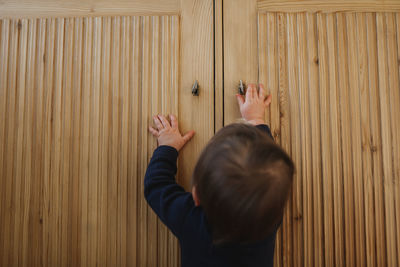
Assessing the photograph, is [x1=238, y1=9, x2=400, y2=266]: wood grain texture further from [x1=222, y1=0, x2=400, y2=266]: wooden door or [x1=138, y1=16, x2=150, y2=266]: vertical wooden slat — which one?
[x1=138, y1=16, x2=150, y2=266]: vertical wooden slat

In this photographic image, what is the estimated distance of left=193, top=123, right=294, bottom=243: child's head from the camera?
343 millimetres

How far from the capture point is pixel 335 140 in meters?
0.52

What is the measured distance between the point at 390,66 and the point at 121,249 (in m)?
0.78

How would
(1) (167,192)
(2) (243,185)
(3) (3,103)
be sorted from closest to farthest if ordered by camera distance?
(2) (243,185)
(1) (167,192)
(3) (3,103)

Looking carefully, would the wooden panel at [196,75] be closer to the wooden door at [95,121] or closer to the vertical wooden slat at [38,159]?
the wooden door at [95,121]

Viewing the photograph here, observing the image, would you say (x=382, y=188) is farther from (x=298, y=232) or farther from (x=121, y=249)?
(x=121, y=249)

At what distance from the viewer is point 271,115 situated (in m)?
0.53

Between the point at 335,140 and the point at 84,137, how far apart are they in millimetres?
609

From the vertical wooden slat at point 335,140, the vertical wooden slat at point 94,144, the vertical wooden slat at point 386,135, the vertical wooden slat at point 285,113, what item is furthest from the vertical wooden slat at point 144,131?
the vertical wooden slat at point 386,135

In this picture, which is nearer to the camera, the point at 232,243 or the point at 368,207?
the point at 232,243

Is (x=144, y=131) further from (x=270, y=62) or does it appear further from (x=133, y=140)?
(x=270, y=62)

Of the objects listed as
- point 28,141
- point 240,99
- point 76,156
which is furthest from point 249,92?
point 28,141

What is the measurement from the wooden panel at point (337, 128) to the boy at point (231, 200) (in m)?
0.15

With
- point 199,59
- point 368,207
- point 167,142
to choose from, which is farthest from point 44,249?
point 368,207
